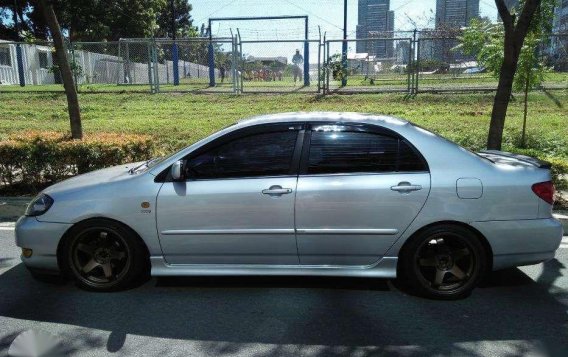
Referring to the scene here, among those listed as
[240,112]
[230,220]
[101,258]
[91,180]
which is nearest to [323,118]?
[230,220]

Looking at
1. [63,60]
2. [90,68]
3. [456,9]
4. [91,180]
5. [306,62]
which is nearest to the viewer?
[91,180]

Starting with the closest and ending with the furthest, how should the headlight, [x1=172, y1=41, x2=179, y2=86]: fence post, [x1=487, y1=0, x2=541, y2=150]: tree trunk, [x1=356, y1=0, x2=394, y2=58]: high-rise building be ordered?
the headlight < [x1=487, y1=0, x2=541, y2=150]: tree trunk < [x1=172, y1=41, x2=179, y2=86]: fence post < [x1=356, y1=0, x2=394, y2=58]: high-rise building

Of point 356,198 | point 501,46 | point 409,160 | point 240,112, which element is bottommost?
point 356,198

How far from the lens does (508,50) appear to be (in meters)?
7.20

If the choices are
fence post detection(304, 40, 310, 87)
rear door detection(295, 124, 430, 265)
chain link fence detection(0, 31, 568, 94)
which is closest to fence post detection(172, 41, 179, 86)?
chain link fence detection(0, 31, 568, 94)

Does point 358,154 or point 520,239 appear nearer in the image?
point 520,239

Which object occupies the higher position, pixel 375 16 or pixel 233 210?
pixel 375 16

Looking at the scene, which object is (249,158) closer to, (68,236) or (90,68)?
(68,236)

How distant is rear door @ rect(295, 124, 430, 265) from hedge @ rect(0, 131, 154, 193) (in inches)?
167

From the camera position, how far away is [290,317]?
12.8 feet

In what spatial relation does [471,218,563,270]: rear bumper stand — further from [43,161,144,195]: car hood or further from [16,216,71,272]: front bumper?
[16,216,71,272]: front bumper

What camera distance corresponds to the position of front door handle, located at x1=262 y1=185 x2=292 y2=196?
408cm

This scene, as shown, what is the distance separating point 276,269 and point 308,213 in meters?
0.54

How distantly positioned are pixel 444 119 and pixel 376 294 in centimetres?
918
